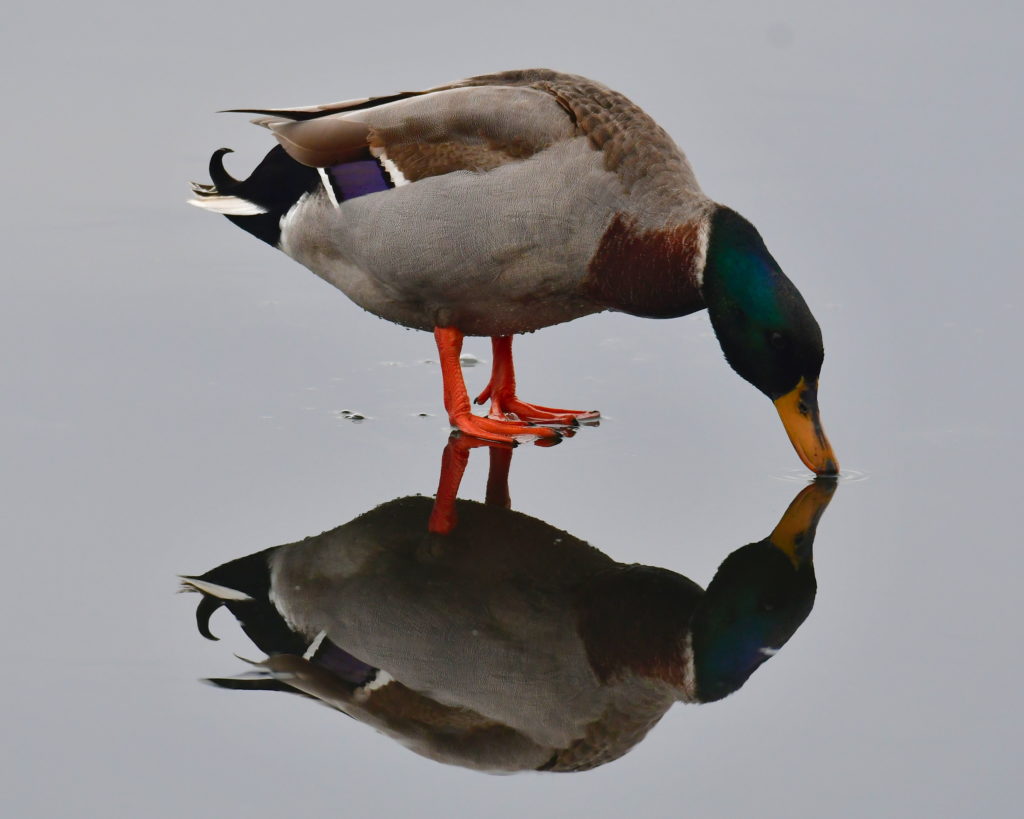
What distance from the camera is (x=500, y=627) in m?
3.97

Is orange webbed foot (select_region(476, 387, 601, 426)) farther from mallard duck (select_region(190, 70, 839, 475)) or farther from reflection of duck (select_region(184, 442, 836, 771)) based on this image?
reflection of duck (select_region(184, 442, 836, 771))

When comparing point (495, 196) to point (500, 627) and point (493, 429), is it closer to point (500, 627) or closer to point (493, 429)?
point (493, 429)

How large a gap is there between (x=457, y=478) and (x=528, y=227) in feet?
2.48

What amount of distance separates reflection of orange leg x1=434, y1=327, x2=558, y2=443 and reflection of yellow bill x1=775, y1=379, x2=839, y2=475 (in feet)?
2.47

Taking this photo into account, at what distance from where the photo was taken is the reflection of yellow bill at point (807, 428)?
4.83m

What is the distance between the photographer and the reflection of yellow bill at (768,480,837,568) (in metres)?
4.50

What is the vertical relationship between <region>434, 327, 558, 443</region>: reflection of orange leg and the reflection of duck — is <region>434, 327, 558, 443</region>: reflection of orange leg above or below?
above

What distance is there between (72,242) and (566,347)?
1971 millimetres

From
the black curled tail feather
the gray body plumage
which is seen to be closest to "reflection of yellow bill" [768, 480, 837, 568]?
the gray body plumage

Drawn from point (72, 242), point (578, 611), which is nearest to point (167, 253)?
point (72, 242)

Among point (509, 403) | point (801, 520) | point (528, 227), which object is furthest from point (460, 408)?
point (801, 520)

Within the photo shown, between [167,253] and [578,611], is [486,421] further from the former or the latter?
[167,253]

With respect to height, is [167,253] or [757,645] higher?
[167,253]

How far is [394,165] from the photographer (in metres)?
5.05
